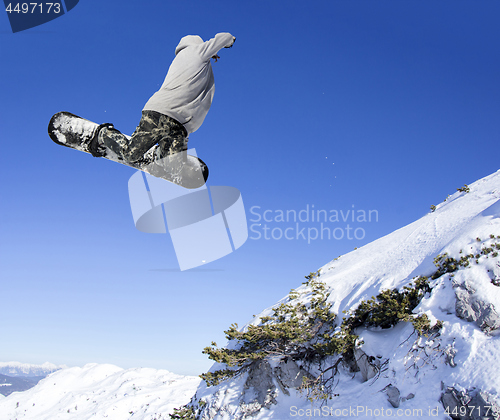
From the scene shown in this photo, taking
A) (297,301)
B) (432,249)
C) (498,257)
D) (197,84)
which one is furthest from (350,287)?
(197,84)

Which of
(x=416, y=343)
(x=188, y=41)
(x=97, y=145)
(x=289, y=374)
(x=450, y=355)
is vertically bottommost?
(x=450, y=355)

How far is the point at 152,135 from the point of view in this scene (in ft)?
7.22

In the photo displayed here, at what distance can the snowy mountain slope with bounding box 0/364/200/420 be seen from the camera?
665 inches

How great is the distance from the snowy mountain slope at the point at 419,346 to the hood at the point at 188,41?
604 cm

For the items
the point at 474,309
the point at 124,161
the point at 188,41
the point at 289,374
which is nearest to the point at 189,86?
the point at 188,41

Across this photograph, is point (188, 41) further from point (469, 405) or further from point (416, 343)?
point (416, 343)

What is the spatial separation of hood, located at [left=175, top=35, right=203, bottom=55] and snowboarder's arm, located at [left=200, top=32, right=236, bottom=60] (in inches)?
5.3

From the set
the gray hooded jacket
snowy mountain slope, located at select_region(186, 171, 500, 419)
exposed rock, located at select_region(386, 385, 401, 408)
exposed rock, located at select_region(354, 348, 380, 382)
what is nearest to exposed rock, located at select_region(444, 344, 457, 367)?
snowy mountain slope, located at select_region(186, 171, 500, 419)

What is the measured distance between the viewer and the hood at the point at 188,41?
242 centimetres

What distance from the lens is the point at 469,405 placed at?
16.5ft

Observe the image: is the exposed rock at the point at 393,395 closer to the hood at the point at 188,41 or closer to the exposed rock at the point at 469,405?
the exposed rock at the point at 469,405

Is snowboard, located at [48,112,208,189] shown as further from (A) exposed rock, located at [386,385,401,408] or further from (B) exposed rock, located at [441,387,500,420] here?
(A) exposed rock, located at [386,385,401,408]

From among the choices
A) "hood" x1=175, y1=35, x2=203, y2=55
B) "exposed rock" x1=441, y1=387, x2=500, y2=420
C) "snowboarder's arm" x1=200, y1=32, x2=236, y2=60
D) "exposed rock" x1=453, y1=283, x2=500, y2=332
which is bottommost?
"exposed rock" x1=441, y1=387, x2=500, y2=420

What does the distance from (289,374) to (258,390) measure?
83cm
